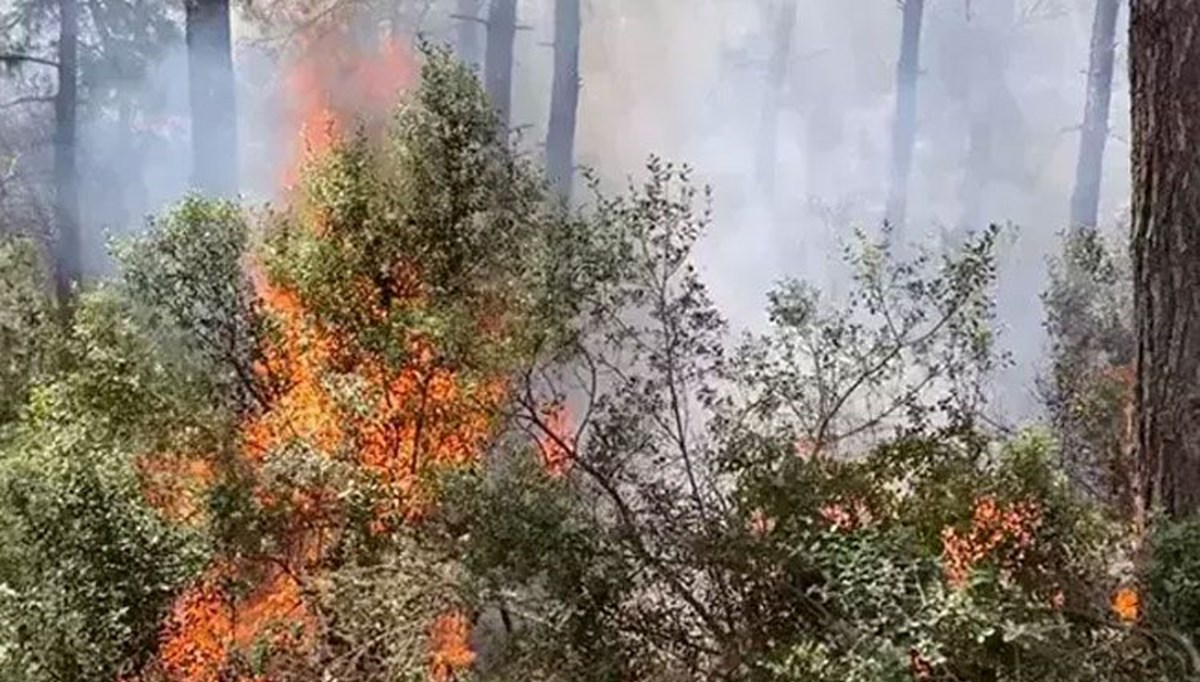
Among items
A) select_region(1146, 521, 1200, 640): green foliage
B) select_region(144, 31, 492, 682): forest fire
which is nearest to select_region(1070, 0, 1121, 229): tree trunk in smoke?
select_region(144, 31, 492, 682): forest fire

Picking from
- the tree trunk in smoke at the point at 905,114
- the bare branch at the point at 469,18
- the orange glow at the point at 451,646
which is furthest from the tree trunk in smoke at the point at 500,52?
the orange glow at the point at 451,646

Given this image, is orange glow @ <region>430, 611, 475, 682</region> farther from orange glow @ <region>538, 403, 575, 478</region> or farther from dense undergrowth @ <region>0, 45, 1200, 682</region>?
orange glow @ <region>538, 403, 575, 478</region>

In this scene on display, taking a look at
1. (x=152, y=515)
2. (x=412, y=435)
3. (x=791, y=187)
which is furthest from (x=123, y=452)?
(x=791, y=187)

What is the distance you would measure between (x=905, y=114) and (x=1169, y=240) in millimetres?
7259

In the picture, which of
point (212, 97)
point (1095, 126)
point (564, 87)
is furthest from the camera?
point (1095, 126)

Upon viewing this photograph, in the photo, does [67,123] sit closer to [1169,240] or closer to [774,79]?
[774,79]

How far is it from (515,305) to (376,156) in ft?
2.52

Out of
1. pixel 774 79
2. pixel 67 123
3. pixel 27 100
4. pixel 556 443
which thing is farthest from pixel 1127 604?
pixel 774 79

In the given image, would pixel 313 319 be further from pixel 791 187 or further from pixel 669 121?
pixel 791 187

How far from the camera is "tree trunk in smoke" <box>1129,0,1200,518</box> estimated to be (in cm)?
327

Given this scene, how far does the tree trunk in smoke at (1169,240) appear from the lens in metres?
3.27

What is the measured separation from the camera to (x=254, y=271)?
4715mm

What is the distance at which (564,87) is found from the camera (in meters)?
8.96

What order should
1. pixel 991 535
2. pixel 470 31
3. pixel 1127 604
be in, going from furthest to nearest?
pixel 470 31 < pixel 991 535 < pixel 1127 604
